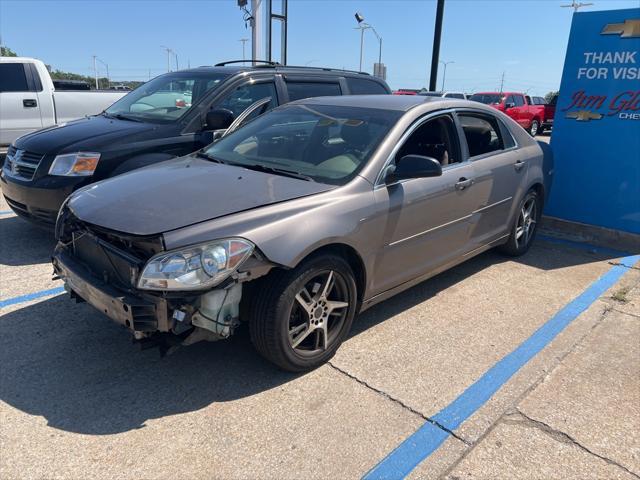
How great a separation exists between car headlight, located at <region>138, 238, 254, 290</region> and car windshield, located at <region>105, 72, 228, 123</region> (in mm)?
3304

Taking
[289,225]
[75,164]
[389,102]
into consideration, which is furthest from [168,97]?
[289,225]

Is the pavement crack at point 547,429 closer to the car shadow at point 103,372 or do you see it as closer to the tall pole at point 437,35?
the car shadow at point 103,372

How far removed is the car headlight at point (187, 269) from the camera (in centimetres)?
265

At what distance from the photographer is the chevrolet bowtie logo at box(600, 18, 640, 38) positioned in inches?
227

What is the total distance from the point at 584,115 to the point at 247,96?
4.17 m

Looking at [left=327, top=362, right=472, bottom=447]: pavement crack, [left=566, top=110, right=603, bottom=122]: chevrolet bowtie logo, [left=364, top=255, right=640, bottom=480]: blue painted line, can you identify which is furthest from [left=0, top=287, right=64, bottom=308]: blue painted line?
[left=566, top=110, right=603, bottom=122]: chevrolet bowtie logo

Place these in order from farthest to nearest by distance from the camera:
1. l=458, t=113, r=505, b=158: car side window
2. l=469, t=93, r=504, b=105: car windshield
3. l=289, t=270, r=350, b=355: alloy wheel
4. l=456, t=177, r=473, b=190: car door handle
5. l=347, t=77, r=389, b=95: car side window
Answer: l=469, t=93, r=504, b=105: car windshield
l=347, t=77, r=389, b=95: car side window
l=458, t=113, r=505, b=158: car side window
l=456, t=177, r=473, b=190: car door handle
l=289, t=270, r=350, b=355: alloy wheel

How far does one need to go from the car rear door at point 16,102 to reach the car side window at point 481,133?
27.1 ft

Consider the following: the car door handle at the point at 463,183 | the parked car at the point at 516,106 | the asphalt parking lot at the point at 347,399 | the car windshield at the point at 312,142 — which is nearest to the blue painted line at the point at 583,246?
the asphalt parking lot at the point at 347,399

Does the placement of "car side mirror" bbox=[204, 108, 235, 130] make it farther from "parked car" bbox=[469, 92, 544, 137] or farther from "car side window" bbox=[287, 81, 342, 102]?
"parked car" bbox=[469, 92, 544, 137]

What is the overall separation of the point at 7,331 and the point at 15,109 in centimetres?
725

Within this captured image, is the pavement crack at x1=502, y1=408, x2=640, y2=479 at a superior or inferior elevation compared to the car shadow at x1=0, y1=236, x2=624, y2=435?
Answer: inferior

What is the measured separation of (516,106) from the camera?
2108cm

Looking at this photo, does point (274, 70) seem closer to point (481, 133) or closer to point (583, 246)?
point (481, 133)
